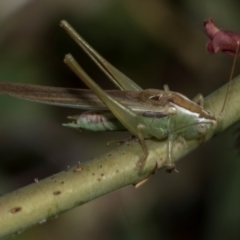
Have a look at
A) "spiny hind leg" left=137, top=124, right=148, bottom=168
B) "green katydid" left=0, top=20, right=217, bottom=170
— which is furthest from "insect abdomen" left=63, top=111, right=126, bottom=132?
"spiny hind leg" left=137, top=124, right=148, bottom=168

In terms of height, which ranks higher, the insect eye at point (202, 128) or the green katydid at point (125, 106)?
the green katydid at point (125, 106)

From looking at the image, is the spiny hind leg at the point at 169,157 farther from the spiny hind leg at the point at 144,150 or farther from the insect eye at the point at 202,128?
the insect eye at the point at 202,128

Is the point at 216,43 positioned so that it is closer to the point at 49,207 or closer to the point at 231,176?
Result: the point at 49,207

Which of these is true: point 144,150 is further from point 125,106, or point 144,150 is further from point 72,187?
point 125,106

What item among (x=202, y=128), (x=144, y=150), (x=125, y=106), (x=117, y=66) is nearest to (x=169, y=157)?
(x=144, y=150)

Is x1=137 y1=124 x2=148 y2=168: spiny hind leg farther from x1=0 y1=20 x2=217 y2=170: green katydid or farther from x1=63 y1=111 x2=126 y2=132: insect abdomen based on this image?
x1=63 y1=111 x2=126 y2=132: insect abdomen

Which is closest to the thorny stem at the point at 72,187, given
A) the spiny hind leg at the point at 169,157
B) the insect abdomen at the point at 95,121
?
the spiny hind leg at the point at 169,157
